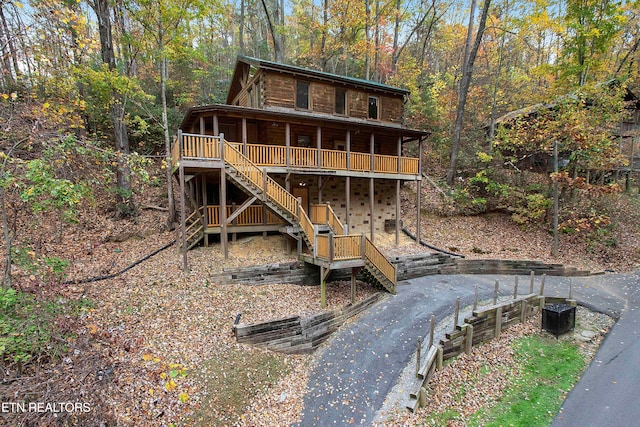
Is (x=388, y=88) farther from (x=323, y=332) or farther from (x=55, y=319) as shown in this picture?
(x=55, y=319)

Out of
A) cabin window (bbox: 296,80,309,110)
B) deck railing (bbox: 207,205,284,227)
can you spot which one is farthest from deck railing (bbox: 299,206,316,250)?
cabin window (bbox: 296,80,309,110)

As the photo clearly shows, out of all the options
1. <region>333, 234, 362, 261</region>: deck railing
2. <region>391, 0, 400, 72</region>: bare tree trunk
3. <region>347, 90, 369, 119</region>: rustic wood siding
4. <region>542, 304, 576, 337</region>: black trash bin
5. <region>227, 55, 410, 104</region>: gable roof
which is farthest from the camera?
<region>391, 0, 400, 72</region>: bare tree trunk

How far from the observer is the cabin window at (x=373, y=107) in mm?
16641

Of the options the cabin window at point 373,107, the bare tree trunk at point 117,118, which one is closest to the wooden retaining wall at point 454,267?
the cabin window at point 373,107

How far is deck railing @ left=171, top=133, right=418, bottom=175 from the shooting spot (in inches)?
404

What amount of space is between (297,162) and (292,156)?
1.11ft

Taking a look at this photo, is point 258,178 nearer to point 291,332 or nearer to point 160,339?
point 291,332

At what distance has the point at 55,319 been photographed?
5.68 m

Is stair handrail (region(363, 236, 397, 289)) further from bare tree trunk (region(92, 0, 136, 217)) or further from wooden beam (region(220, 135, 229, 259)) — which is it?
bare tree trunk (region(92, 0, 136, 217))

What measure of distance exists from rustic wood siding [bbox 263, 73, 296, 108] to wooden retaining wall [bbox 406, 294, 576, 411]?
11879 millimetres

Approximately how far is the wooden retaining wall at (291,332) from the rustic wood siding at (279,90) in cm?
1006

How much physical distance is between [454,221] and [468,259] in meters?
4.90

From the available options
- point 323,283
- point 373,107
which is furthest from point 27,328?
point 373,107

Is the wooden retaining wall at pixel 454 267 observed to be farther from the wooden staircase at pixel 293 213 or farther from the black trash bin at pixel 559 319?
the black trash bin at pixel 559 319
